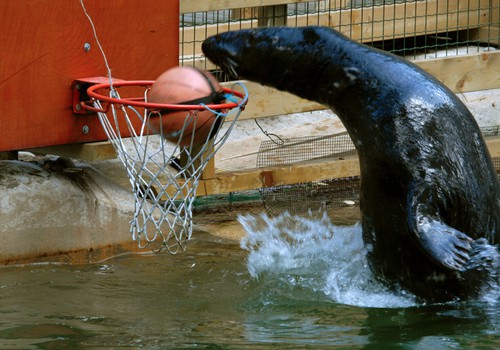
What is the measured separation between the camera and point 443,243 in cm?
580

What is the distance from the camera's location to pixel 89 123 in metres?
7.41

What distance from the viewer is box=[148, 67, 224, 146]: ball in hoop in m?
6.50

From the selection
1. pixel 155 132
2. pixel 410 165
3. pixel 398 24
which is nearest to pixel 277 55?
pixel 155 132

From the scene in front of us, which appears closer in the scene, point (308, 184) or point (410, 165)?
point (410, 165)

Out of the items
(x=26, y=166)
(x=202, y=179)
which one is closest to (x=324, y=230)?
(x=202, y=179)

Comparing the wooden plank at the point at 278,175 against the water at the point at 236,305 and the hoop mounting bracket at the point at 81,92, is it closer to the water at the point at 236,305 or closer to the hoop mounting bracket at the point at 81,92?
the water at the point at 236,305

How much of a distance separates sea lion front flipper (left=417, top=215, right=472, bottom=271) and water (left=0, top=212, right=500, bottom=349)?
354 millimetres

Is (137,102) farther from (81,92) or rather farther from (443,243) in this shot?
(443,243)

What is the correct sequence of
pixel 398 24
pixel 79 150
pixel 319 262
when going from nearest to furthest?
pixel 319 262
pixel 79 150
pixel 398 24

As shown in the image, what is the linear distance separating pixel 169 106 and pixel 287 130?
423cm

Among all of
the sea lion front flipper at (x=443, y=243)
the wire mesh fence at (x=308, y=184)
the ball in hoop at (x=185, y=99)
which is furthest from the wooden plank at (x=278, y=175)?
the sea lion front flipper at (x=443, y=243)

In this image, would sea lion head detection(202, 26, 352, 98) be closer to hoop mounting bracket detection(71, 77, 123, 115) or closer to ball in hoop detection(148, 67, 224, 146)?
ball in hoop detection(148, 67, 224, 146)

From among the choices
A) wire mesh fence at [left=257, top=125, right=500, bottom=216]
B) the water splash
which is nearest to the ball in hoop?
the water splash

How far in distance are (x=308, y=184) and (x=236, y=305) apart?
3.30m
